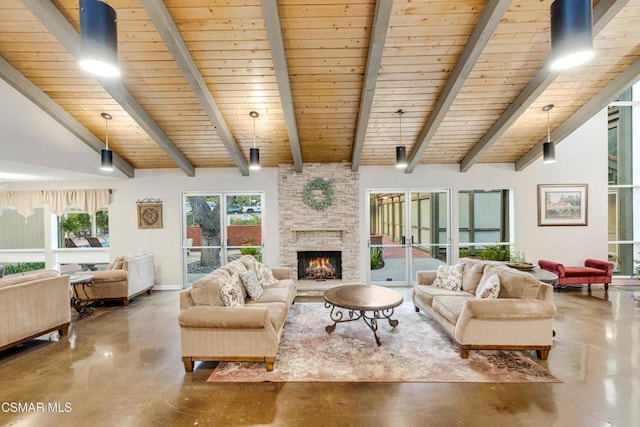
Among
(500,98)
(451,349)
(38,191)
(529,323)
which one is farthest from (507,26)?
(38,191)

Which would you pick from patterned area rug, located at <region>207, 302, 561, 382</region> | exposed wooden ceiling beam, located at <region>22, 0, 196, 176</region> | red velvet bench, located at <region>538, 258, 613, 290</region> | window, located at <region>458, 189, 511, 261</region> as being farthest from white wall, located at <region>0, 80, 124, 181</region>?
red velvet bench, located at <region>538, 258, 613, 290</region>

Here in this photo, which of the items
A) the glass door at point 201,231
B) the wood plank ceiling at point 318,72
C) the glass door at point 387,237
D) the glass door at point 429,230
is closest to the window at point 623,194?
the wood plank ceiling at point 318,72

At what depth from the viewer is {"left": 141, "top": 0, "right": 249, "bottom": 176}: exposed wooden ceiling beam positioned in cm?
287

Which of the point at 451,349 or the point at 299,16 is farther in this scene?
the point at 451,349

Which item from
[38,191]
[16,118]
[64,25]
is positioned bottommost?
[38,191]

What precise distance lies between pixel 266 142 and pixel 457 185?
403 cm

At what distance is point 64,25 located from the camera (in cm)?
310

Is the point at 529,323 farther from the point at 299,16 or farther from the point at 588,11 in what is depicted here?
the point at 299,16

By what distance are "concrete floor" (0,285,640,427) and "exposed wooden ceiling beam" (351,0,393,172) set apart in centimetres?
A: 330

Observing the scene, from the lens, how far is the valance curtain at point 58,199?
6.30 meters

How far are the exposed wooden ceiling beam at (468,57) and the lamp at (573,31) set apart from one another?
4.21 feet

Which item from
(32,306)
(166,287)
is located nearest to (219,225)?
(166,287)

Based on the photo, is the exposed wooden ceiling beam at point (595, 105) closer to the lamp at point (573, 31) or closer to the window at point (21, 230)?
the lamp at point (573, 31)

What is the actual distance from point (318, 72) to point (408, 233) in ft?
12.7
